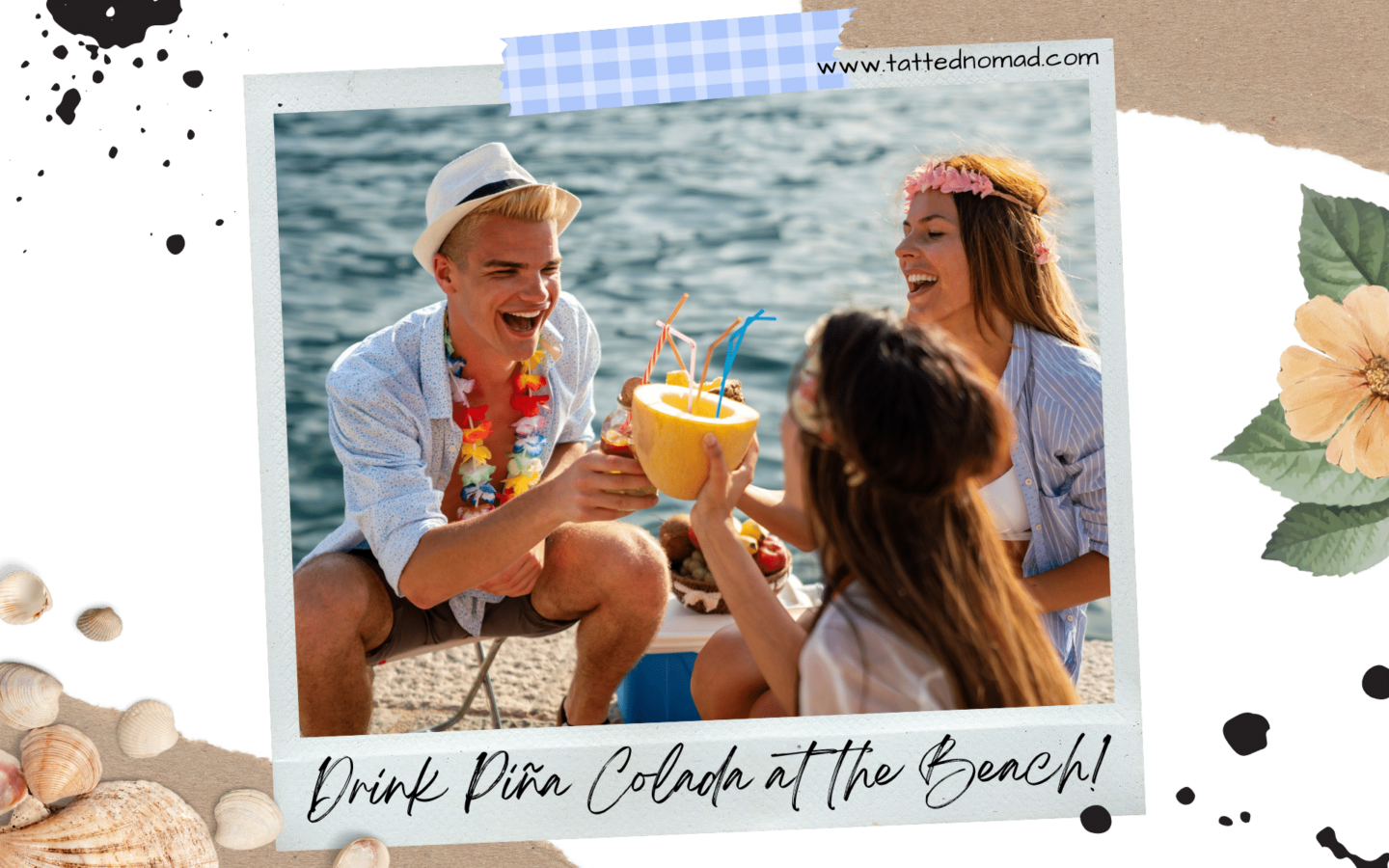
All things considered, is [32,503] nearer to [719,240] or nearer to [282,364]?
[282,364]

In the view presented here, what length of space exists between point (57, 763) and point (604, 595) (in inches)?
51.6

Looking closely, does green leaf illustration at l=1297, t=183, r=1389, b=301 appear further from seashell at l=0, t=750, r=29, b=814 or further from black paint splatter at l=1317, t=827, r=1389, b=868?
seashell at l=0, t=750, r=29, b=814

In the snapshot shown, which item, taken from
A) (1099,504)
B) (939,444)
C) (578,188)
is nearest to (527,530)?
(578,188)

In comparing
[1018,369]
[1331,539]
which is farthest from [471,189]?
[1331,539]

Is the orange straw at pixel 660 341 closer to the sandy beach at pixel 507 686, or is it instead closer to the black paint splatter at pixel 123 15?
the sandy beach at pixel 507 686

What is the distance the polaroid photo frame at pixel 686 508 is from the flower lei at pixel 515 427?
16cm

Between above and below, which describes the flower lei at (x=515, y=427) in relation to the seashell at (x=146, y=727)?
above

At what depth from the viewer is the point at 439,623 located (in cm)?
237

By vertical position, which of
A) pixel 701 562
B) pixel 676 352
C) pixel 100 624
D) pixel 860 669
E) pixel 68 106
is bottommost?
pixel 860 669

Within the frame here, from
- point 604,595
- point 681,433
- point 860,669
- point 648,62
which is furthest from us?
point 604,595

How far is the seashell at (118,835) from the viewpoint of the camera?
88.2 inches

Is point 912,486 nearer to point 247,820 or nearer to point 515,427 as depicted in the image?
point 515,427

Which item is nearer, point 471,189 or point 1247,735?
point 471,189

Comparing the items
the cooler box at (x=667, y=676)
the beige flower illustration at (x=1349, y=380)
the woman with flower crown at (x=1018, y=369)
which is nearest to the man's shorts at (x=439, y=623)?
the cooler box at (x=667, y=676)
